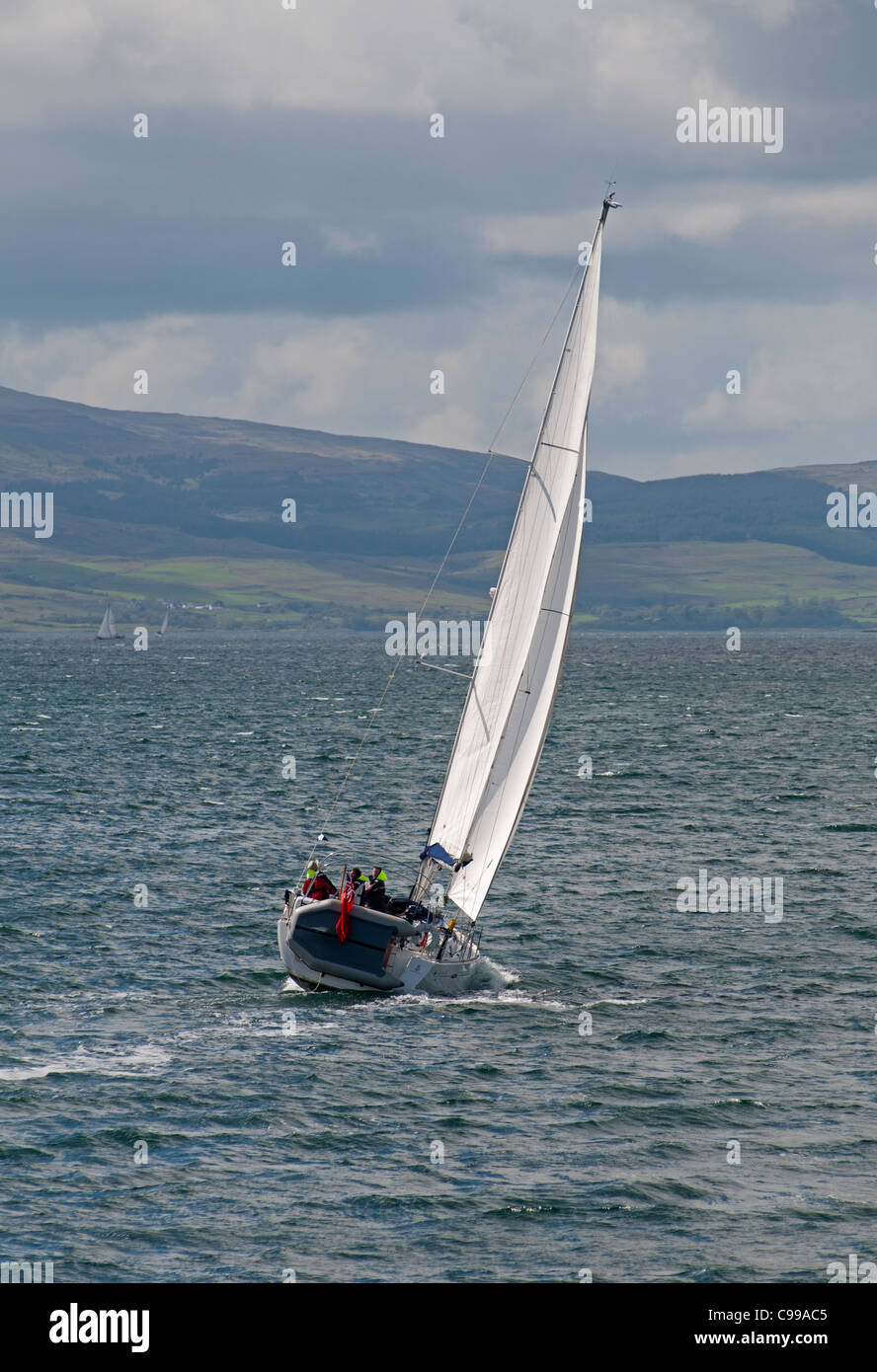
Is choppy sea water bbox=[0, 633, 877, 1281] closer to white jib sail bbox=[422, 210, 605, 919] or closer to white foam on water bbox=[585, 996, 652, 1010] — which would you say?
white foam on water bbox=[585, 996, 652, 1010]

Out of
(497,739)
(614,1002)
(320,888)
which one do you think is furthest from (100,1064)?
(614,1002)

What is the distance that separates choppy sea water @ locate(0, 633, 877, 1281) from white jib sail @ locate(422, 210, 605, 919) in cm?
377

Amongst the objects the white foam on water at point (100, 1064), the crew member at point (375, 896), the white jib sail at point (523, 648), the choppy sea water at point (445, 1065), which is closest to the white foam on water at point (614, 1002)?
the choppy sea water at point (445, 1065)

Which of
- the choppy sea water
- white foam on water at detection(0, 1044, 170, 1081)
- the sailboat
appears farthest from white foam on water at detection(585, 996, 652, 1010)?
white foam on water at detection(0, 1044, 170, 1081)

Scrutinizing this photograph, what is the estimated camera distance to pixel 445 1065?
1383 inches

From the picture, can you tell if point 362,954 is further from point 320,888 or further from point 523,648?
point 523,648

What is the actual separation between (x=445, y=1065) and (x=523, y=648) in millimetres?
11185

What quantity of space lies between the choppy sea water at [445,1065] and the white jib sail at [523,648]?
12.4 ft

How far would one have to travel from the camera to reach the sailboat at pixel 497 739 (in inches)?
1565

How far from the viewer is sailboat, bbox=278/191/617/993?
39.8 metres

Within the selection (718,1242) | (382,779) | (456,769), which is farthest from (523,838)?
(718,1242)
